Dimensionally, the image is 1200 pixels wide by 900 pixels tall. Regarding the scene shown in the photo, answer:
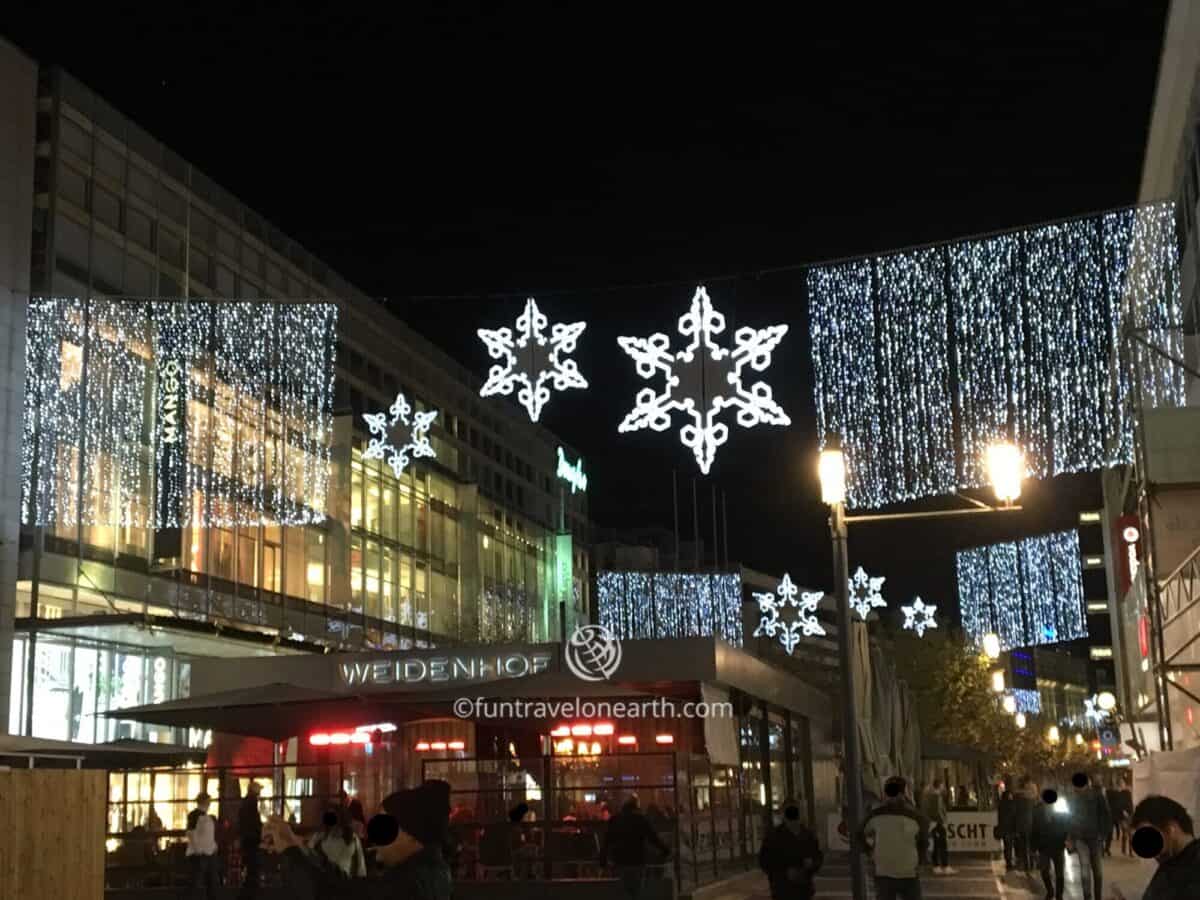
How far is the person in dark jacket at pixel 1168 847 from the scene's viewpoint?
5.12 m

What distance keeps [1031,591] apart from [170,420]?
77.3 meters

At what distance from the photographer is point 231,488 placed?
40.2 m

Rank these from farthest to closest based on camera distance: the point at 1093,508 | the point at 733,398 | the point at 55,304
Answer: the point at 1093,508 → the point at 55,304 → the point at 733,398

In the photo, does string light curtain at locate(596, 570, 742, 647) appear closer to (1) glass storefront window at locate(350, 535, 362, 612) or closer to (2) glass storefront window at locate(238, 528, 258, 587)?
(1) glass storefront window at locate(350, 535, 362, 612)

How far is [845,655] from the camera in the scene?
49.9 ft

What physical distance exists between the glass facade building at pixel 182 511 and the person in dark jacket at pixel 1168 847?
71.6 ft

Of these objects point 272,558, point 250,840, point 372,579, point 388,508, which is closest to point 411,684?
point 250,840

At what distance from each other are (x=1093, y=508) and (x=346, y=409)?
104 metres

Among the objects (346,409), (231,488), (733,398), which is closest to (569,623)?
(346,409)

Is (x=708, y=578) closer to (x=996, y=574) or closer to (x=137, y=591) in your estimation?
(x=996, y=574)

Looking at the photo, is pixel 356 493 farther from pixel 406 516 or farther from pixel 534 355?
pixel 534 355

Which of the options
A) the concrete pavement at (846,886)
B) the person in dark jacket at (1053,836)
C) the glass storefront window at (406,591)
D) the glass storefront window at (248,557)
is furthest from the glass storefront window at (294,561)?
the person in dark jacket at (1053,836)

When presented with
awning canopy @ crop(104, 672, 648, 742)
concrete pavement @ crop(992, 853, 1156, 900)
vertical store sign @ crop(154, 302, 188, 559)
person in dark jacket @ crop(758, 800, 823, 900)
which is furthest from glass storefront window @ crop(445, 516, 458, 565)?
person in dark jacket @ crop(758, 800, 823, 900)

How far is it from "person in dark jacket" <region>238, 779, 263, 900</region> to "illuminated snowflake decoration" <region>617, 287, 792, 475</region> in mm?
7519
